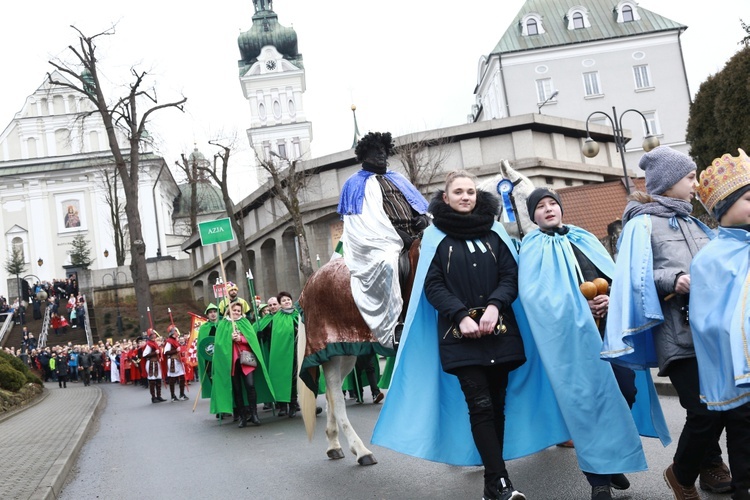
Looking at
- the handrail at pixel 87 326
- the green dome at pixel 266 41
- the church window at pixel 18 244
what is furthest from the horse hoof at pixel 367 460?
the green dome at pixel 266 41

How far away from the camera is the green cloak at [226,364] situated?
13008 millimetres

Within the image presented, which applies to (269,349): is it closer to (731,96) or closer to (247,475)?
(247,475)

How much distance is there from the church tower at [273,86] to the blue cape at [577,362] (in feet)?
317

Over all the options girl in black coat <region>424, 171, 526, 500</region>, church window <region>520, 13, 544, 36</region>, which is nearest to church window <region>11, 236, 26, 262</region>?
church window <region>520, 13, 544, 36</region>

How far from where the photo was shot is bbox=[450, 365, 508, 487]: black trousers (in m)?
5.17

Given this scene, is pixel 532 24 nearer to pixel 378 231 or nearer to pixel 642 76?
pixel 642 76

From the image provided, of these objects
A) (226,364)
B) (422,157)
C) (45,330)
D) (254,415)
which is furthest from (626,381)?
(45,330)

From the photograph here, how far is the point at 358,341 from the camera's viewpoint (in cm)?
804

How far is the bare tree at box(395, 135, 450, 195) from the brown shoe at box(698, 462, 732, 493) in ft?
94.0

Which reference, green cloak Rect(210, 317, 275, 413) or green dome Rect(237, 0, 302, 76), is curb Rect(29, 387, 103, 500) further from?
green dome Rect(237, 0, 302, 76)

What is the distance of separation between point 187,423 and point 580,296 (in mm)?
10587

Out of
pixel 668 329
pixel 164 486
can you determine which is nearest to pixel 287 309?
pixel 164 486

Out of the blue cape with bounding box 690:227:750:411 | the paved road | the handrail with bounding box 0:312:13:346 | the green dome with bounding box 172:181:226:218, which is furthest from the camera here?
the green dome with bounding box 172:181:226:218

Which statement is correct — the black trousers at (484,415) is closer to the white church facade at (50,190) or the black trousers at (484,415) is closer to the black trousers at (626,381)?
the black trousers at (626,381)
